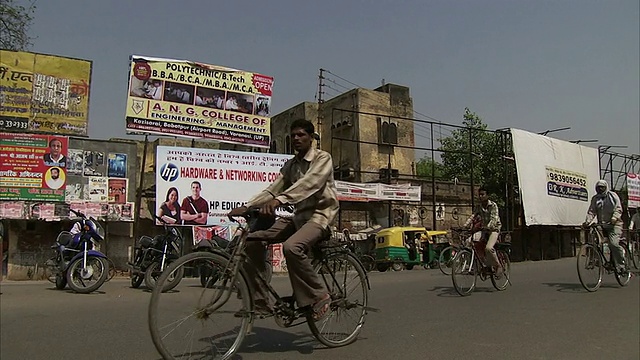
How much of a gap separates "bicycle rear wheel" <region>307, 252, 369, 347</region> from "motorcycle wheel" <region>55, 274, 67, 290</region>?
20.2 ft

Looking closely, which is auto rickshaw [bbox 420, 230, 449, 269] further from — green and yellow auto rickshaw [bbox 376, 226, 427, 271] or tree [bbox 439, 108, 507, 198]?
tree [bbox 439, 108, 507, 198]

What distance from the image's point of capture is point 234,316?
3.86 meters

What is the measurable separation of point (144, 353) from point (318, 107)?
31132mm

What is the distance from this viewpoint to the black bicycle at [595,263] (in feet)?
28.4

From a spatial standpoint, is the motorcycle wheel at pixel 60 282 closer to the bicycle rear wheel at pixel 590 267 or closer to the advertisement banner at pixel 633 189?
the bicycle rear wheel at pixel 590 267

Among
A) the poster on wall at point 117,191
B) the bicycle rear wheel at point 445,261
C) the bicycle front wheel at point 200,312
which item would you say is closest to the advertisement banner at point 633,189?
the bicycle rear wheel at point 445,261

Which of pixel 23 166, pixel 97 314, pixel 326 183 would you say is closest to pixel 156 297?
pixel 326 183

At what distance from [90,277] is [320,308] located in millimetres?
6139

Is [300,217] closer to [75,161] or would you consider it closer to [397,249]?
[75,161]

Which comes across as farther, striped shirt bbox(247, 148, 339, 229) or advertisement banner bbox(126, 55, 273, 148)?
advertisement banner bbox(126, 55, 273, 148)

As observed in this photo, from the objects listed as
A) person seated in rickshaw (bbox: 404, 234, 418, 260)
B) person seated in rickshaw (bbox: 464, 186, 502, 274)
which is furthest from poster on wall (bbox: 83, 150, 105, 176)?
person seated in rickshaw (bbox: 464, 186, 502, 274)

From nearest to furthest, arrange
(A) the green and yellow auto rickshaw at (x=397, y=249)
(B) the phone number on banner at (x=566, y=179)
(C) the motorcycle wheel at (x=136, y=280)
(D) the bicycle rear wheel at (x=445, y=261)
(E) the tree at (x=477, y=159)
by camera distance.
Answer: (C) the motorcycle wheel at (x=136, y=280), (D) the bicycle rear wheel at (x=445, y=261), (A) the green and yellow auto rickshaw at (x=397, y=249), (B) the phone number on banner at (x=566, y=179), (E) the tree at (x=477, y=159)

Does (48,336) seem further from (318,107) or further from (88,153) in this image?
(318,107)

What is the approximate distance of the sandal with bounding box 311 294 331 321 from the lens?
4.26m
